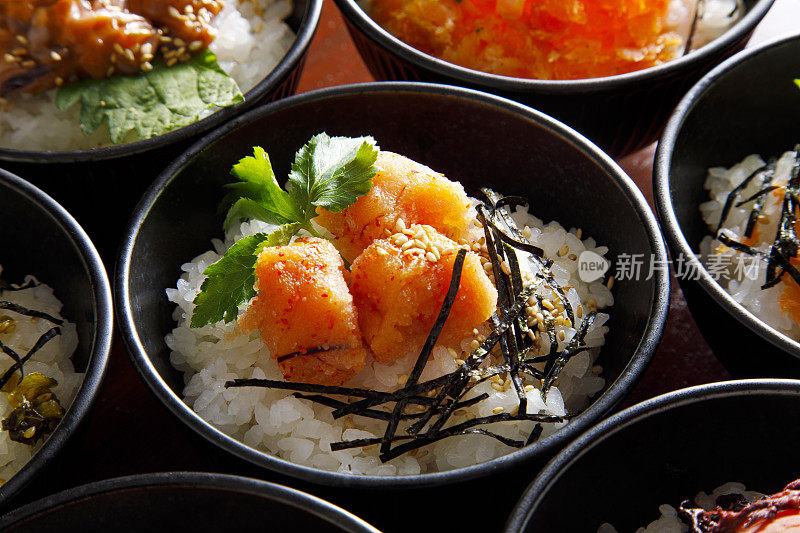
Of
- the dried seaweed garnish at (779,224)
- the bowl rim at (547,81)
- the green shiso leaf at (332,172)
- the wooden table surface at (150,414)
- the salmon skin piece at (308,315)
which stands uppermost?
the bowl rim at (547,81)

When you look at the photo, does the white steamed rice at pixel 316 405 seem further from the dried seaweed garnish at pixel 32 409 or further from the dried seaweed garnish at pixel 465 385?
the dried seaweed garnish at pixel 32 409

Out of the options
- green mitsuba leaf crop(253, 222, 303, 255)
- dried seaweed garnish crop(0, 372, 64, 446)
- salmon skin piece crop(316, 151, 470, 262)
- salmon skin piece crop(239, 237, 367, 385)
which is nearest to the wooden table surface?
dried seaweed garnish crop(0, 372, 64, 446)

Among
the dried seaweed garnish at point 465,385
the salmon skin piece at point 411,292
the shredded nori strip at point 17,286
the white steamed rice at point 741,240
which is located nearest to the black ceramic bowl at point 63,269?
the shredded nori strip at point 17,286

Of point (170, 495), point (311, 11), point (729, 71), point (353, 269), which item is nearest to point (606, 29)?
point (729, 71)

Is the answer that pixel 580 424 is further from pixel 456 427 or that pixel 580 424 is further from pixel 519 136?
pixel 519 136

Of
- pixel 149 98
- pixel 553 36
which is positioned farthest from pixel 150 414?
pixel 553 36

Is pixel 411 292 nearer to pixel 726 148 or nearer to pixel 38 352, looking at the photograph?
pixel 38 352
